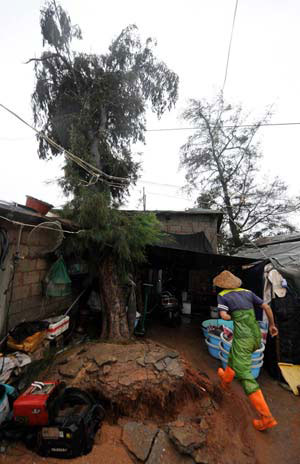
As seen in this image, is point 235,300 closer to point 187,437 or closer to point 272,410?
point 272,410

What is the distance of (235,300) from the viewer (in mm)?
2688

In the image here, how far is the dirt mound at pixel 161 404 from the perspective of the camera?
181 cm

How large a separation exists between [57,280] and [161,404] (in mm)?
2540

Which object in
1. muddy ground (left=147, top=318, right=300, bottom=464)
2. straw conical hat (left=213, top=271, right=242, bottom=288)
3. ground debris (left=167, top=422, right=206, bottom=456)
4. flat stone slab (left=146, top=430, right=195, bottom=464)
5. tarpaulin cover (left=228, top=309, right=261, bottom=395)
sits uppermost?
straw conical hat (left=213, top=271, right=242, bottom=288)

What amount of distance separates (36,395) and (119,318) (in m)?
2.04

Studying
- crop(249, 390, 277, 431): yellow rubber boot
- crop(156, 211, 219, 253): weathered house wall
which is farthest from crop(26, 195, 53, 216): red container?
crop(156, 211, 219, 253): weathered house wall

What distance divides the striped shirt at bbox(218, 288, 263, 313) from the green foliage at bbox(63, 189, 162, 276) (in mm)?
1790

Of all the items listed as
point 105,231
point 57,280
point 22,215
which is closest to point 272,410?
point 105,231

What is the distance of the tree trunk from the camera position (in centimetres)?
370

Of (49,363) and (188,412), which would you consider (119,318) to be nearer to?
(49,363)

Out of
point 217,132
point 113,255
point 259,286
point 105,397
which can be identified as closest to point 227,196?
point 217,132

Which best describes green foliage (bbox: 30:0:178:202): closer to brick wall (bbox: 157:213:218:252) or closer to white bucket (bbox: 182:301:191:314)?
brick wall (bbox: 157:213:218:252)

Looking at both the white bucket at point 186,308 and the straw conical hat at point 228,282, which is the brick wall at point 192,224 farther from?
the straw conical hat at point 228,282

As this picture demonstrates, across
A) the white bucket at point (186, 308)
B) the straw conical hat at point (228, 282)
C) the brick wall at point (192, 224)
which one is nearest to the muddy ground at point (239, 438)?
the straw conical hat at point (228, 282)
